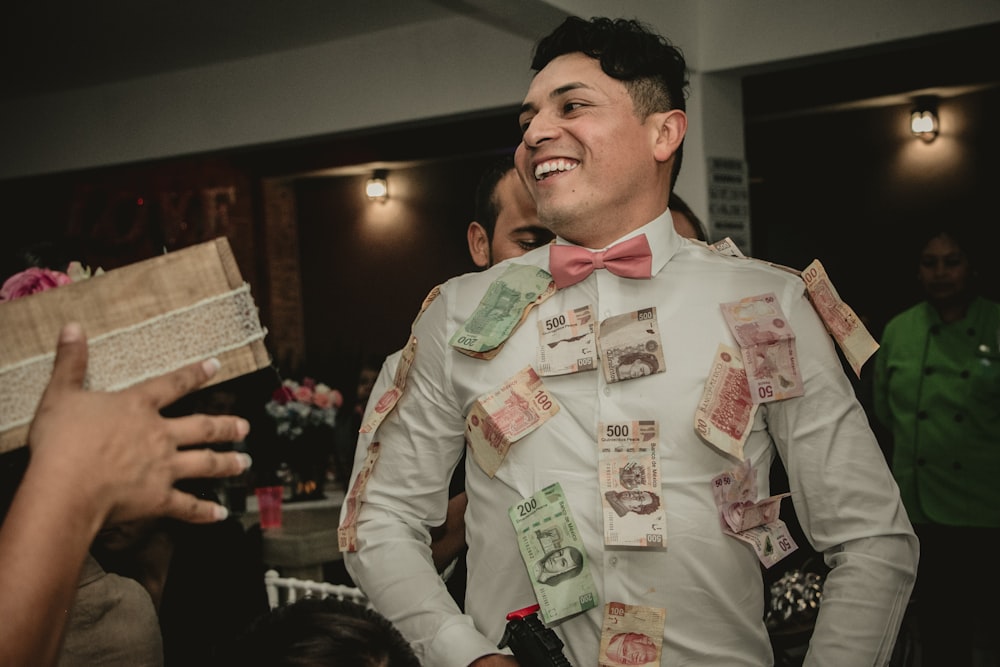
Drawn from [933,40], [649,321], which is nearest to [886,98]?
[933,40]

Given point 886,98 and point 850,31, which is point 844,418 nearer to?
point 850,31

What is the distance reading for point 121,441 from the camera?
86 centimetres

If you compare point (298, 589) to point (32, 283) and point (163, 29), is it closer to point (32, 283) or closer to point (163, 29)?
point (32, 283)

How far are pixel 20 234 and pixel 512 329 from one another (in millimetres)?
7799

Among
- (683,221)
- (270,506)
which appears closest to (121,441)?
(683,221)

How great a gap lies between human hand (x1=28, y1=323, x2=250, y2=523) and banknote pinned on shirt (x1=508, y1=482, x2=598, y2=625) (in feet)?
2.08

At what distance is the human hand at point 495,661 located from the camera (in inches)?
54.4

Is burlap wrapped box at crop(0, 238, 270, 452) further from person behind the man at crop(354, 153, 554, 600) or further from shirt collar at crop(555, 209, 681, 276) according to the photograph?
person behind the man at crop(354, 153, 554, 600)

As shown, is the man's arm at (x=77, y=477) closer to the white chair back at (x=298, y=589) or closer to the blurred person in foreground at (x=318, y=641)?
the blurred person in foreground at (x=318, y=641)

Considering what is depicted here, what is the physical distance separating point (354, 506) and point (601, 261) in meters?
0.54

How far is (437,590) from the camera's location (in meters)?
1.49

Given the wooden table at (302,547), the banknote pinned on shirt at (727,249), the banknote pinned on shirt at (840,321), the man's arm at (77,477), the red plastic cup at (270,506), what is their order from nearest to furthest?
the man's arm at (77,477), the banknote pinned on shirt at (840,321), the banknote pinned on shirt at (727,249), the wooden table at (302,547), the red plastic cup at (270,506)

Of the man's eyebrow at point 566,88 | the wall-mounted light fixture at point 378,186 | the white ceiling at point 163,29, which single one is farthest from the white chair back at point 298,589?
the wall-mounted light fixture at point 378,186

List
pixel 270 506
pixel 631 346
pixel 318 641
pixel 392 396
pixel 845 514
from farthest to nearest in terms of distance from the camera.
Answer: pixel 270 506
pixel 392 396
pixel 631 346
pixel 845 514
pixel 318 641
